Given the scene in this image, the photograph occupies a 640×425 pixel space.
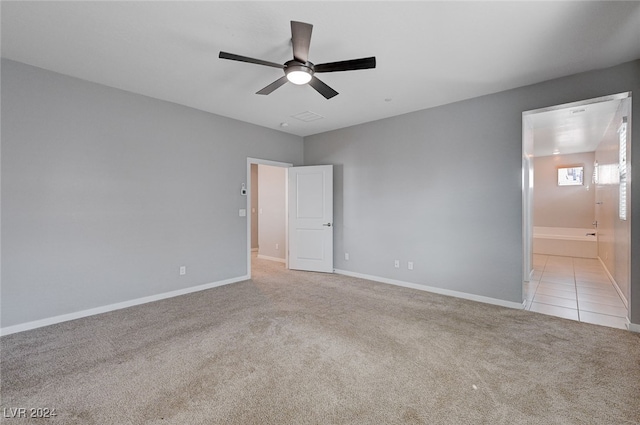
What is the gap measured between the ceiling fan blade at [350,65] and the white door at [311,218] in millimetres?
2979

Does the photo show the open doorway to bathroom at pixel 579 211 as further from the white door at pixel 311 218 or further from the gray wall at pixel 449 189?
the white door at pixel 311 218

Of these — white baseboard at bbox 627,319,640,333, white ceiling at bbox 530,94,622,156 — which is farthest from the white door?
white baseboard at bbox 627,319,640,333

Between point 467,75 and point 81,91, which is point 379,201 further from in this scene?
point 81,91

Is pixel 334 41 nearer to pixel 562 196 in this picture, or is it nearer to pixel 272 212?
pixel 272 212

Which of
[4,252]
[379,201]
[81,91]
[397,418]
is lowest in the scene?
[397,418]

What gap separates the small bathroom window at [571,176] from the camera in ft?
24.2

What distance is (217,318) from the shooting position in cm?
330

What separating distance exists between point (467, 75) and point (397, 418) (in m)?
3.47

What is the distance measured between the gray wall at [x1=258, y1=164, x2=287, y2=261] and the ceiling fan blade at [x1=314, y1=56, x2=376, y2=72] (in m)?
4.21

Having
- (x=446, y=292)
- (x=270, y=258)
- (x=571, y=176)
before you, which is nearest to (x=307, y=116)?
(x=446, y=292)

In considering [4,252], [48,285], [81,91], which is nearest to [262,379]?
[48,285]

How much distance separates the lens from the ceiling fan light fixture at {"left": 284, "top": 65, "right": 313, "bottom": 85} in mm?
2484

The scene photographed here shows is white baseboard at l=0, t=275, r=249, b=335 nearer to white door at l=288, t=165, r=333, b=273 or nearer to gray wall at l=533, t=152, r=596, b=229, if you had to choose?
white door at l=288, t=165, r=333, b=273

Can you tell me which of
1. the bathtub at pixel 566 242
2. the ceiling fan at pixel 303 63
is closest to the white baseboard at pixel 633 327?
the ceiling fan at pixel 303 63
